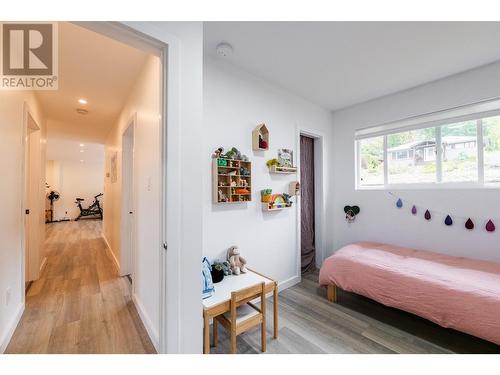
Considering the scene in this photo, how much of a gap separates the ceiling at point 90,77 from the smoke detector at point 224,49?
656mm

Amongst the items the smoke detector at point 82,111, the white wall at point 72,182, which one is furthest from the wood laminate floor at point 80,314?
the white wall at point 72,182

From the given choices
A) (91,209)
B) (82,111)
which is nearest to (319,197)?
(82,111)

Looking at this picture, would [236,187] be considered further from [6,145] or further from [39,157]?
[39,157]

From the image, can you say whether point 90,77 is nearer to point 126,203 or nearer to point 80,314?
point 126,203

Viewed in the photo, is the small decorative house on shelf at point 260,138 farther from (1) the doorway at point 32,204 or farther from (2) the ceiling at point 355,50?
(1) the doorway at point 32,204

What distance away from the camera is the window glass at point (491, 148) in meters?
2.30

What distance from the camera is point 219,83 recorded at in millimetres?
2100

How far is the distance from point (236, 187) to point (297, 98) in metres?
1.59

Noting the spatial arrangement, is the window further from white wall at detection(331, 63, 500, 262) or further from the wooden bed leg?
the wooden bed leg

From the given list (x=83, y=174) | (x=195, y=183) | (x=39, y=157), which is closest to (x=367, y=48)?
(x=195, y=183)

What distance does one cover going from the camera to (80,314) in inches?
83.4

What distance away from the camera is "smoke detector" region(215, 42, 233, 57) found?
6.17 ft

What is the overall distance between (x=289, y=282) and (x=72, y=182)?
947 centimetres

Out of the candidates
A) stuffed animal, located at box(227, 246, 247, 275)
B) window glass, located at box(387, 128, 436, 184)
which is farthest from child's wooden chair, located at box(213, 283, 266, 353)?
window glass, located at box(387, 128, 436, 184)
